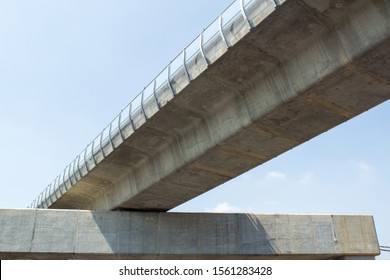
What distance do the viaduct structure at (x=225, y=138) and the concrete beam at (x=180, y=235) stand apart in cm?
6

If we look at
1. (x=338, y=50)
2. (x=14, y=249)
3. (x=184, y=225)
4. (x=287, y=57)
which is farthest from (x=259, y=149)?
(x=14, y=249)

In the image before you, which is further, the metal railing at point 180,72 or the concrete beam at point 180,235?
the concrete beam at point 180,235

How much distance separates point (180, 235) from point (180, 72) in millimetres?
12456

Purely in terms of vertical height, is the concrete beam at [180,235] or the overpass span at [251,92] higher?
the overpass span at [251,92]

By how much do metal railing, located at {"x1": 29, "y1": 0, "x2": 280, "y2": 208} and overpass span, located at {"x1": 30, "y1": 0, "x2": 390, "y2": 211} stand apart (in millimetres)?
34

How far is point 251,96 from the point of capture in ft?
33.8

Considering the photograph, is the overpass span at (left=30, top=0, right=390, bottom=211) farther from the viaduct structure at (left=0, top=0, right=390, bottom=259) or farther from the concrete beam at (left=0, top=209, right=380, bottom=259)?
the concrete beam at (left=0, top=209, right=380, bottom=259)

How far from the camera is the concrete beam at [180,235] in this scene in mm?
18766

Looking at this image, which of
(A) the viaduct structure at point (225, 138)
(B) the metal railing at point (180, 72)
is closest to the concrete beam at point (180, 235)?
(A) the viaduct structure at point (225, 138)

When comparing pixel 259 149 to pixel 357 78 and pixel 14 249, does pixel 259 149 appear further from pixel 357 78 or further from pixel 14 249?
pixel 14 249

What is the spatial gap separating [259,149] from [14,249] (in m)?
14.5

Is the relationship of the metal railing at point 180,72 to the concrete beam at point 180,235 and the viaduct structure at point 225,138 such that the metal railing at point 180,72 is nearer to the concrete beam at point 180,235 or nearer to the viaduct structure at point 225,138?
the viaduct structure at point 225,138

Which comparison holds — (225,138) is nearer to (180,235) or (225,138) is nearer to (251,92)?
(251,92)

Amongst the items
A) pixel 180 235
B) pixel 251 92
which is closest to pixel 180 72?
pixel 251 92
